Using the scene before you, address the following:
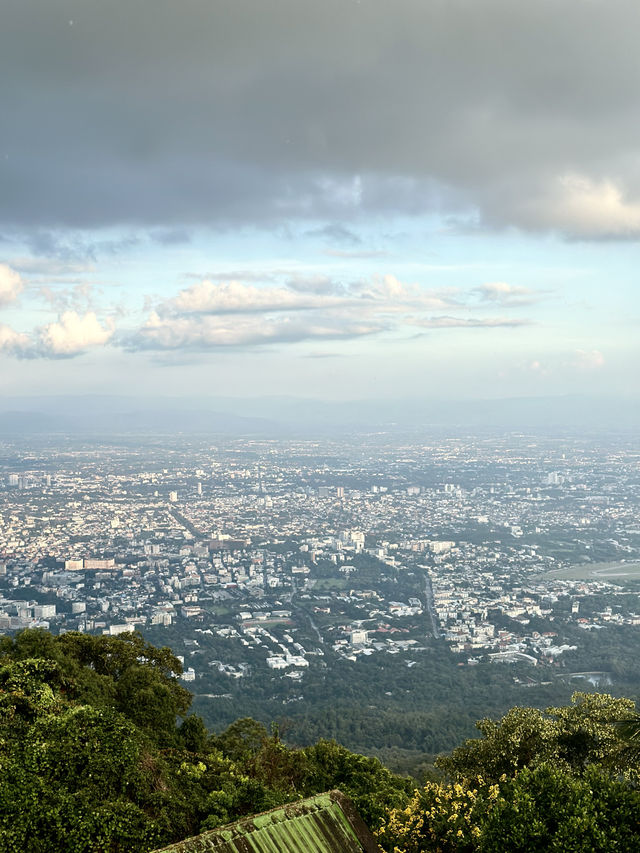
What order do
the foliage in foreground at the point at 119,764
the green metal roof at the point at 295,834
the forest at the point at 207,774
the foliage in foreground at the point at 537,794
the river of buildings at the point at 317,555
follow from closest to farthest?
1. the foliage in foreground at the point at 537,794
2. the forest at the point at 207,774
3. the green metal roof at the point at 295,834
4. the foliage in foreground at the point at 119,764
5. the river of buildings at the point at 317,555

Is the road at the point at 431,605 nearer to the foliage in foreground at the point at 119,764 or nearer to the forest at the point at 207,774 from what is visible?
the foliage in foreground at the point at 119,764

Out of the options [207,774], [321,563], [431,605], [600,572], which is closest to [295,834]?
[207,774]

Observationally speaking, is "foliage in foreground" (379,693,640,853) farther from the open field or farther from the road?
the open field

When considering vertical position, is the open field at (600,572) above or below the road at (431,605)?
above

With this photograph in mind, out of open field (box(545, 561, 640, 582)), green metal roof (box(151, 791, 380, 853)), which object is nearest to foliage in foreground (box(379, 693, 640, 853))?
green metal roof (box(151, 791, 380, 853))

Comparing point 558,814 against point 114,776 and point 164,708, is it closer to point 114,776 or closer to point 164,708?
point 114,776

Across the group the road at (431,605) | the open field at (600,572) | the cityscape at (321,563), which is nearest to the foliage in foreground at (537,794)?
the cityscape at (321,563)
